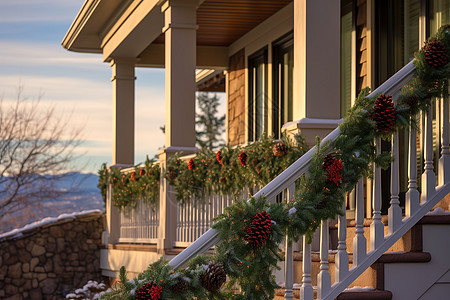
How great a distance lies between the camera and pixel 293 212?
4.47 meters

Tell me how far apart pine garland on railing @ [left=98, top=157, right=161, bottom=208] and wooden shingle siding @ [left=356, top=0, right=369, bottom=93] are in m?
2.65

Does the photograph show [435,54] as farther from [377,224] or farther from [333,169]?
[377,224]

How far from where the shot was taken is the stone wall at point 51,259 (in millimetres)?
12688

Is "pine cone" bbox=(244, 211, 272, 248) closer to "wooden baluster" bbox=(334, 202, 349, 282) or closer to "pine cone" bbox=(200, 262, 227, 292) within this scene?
"pine cone" bbox=(200, 262, 227, 292)

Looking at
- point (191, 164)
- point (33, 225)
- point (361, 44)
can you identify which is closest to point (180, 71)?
point (191, 164)

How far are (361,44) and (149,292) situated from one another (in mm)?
4682

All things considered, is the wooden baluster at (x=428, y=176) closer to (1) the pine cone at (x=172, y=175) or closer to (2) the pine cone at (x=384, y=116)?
(2) the pine cone at (x=384, y=116)

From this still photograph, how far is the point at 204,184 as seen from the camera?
→ 8008 mm

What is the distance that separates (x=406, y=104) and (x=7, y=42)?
2353 centimetres

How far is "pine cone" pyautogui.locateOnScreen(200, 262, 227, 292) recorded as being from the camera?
424cm

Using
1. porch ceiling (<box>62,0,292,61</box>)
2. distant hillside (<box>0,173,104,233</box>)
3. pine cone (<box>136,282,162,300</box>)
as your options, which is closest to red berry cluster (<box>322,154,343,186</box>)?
pine cone (<box>136,282,162,300</box>)

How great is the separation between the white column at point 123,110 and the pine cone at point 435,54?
7.27m

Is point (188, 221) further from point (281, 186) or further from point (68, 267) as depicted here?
point (68, 267)

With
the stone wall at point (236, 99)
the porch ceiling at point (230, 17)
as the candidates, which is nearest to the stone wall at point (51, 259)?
the stone wall at point (236, 99)
